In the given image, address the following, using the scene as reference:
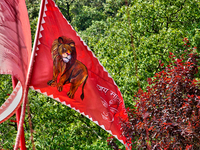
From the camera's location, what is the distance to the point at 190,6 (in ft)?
32.2

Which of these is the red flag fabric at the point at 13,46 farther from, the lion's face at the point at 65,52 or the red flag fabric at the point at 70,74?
the lion's face at the point at 65,52

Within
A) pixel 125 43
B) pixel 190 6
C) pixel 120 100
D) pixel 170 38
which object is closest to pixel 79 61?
pixel 120 100

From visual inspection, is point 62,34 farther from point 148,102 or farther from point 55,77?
point 148,102

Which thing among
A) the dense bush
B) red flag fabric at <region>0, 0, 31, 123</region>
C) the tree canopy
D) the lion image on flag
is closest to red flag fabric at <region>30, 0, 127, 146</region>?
the lion image on flag

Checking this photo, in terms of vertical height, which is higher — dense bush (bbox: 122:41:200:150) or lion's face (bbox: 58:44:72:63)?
lion's face (bbox: 58:44:72:63)

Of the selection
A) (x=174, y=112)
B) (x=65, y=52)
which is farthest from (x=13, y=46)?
(x=174, y=112)

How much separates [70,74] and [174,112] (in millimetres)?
1512

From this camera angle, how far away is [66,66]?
408 centimetres

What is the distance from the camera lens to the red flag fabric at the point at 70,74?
3.92m

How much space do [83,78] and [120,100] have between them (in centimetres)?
79

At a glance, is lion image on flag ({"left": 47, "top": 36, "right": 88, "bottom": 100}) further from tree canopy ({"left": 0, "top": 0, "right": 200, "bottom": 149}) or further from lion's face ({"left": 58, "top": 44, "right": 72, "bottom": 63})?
tree canopy ({"left": 0, "top": 0, "right": 200, "bottom": 149})

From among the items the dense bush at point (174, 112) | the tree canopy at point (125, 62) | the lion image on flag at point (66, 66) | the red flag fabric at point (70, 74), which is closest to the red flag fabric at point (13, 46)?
the red flag fabric at point (70, 74)

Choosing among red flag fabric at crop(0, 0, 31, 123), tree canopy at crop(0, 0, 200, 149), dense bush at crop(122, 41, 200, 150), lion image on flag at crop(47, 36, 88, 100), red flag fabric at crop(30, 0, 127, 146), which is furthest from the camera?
tree canopy at crop(0, 0, 200, 149)

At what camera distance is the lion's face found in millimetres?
4070
